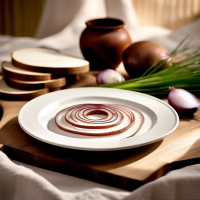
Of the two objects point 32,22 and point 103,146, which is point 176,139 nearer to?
point 103,146

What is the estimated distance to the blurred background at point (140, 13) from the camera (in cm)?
292

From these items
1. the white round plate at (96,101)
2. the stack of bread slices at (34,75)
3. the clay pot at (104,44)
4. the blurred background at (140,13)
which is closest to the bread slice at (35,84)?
the stack of bread slices at (34,75)

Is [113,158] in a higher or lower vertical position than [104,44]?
lower

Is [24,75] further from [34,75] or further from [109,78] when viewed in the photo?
[109,78]

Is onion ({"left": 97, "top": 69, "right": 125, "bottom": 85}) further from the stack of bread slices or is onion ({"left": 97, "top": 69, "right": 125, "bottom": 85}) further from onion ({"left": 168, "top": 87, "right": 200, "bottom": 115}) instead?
onion ({"left": 168, "top": 87, "right": 200, "bottom": 115})

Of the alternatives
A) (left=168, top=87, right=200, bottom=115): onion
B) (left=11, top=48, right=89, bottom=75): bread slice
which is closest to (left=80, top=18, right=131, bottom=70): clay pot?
(left=11, top=48, right=89, bottom=75): bread slice

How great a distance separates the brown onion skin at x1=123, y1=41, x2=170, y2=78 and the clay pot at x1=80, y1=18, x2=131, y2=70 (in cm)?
10

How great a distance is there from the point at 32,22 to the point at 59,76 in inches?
91.2

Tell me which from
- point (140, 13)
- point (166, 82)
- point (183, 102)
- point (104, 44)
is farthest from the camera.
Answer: point (140, 13)

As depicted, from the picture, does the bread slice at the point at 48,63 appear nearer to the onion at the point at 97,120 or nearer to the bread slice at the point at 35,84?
the bread slice at the point at 35,84

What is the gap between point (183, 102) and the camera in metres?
0.82

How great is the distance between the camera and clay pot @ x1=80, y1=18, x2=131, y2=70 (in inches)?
47.1

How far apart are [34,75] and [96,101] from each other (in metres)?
0.24

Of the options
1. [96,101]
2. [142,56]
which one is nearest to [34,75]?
[96,101]
